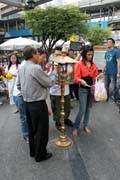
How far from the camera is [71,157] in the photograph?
3.82 meters

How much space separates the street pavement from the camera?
334 centimetres

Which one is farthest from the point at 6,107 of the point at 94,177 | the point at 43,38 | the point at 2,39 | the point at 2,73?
the point at 2,39

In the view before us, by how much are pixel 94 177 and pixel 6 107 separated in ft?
15.3

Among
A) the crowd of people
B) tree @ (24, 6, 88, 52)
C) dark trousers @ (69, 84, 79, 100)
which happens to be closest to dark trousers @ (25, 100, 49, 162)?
the crowd of people

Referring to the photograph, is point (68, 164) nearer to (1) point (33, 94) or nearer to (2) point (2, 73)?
(1) point (33, 94)

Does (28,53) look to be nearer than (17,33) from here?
Yes

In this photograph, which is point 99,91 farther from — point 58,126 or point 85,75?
point 58,126

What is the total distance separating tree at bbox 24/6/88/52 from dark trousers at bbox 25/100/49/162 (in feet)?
39.3

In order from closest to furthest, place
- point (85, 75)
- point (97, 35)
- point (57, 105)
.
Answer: point (85, 75) < point (57, 105) < point (97, 35)

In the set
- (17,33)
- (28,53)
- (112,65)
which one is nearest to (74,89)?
(112,65)

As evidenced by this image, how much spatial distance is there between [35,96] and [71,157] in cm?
113

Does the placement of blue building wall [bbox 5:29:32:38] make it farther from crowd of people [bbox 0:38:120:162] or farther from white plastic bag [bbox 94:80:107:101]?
white plastic bag [bbox 94:80:107:101]

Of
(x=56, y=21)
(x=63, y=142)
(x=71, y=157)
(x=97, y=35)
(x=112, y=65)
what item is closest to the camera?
(x=71, y=157)

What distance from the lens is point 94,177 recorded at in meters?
3.24
